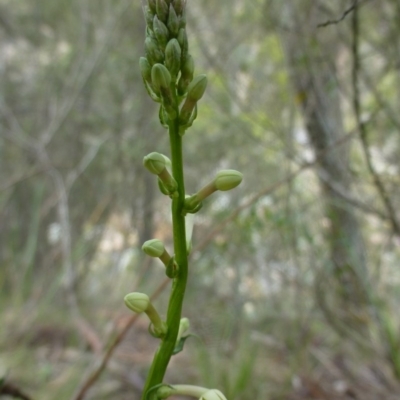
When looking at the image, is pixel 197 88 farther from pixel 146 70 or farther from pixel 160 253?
pixel 160 253

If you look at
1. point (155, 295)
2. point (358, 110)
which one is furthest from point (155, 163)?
point (358, 110)

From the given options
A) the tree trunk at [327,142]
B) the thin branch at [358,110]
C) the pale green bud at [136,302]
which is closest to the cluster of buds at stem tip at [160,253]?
the pale green bud at [136,302]

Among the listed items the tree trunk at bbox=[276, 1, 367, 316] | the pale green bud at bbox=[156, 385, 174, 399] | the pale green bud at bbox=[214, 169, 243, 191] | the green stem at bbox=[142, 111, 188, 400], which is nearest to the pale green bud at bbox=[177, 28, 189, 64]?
the green stem at bbox=[142, 111, 188, 400]

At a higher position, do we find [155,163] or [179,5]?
[179,5]

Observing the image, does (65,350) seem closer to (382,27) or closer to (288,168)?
(288,168)

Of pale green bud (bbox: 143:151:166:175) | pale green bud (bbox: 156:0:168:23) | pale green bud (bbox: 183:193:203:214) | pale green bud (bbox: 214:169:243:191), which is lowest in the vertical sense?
pale green bud (bbox: 183:193:203:214)

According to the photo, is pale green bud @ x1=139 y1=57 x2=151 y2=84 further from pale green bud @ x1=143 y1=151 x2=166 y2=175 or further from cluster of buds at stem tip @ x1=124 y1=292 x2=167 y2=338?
cluster of buds at stem tip @ x1=124 y1=292 x2=167 y2=338

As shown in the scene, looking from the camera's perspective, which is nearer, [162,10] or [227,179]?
[162,10]
